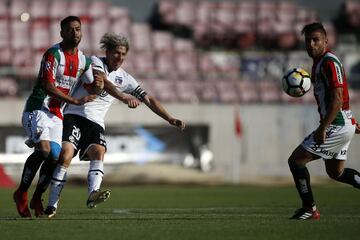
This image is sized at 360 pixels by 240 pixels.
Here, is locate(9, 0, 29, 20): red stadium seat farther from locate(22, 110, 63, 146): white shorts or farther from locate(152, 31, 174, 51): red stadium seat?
locate(22, 110, 63, 146): white shorts

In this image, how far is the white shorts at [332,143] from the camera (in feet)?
34.5

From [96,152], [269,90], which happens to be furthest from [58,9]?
[96,152]

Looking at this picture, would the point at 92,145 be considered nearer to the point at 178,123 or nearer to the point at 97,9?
the point at 178,123

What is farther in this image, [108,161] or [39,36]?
[39,36]

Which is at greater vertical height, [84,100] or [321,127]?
A: [84,100]

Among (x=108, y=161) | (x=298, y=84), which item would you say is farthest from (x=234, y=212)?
(x=108, y=161)

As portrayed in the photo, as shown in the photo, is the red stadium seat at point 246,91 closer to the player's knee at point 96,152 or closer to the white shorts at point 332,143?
the player's knee at point 96,152

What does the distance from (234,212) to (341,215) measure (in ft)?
5.34

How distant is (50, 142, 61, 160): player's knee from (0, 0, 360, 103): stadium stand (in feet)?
51.3

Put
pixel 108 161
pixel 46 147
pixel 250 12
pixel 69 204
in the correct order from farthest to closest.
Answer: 1. pixel 250 12
2. pixel 108 161
3. pixel 69 204
4. pixel 46 147

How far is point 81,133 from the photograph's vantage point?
Result: 1128 centimetres

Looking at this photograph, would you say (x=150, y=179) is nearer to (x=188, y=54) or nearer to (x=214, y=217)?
(x=188, y=54)

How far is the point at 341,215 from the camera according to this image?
448 inches

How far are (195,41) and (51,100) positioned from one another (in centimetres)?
2084
